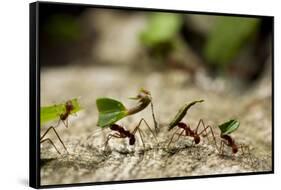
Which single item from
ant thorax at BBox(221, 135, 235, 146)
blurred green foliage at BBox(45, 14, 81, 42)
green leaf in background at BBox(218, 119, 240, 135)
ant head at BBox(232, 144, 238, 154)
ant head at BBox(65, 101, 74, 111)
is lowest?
ant head at BBox(232, 144, 238, 154)

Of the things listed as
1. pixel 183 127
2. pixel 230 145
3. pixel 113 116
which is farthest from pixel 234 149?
pixel 113 116

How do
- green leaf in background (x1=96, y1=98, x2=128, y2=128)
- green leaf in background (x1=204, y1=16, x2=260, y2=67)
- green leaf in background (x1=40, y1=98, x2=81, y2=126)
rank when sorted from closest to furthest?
1. green leaf in background (x1=40, y1=98, x2=81, y2=126)
2. green leaf in background (x1=96, y1=98, x2=128, y2=128)
3. green leaf in background (x1=204, y1=16, x2=260, y2=67)

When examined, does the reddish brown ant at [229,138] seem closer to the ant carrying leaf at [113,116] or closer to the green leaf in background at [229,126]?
the green leaf in background at [229,126]

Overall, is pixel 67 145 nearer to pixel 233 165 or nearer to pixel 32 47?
pixel 32 47

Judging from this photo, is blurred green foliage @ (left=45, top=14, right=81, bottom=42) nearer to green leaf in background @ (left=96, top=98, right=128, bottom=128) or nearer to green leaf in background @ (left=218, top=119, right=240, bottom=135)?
green leaf in background @ (left=96, top=98, right=128, bottom=128)

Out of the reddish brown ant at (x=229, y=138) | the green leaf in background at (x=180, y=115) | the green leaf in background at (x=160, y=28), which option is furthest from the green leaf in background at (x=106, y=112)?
the reddish brown ant at (x=229, y=138)

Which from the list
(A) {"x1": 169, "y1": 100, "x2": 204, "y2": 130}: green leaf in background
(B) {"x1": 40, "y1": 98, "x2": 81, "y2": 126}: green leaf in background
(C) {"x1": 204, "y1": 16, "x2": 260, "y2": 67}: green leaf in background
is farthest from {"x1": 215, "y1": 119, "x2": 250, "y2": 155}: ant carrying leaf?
(B) {"x1": 40, "y1": 98, "x2": 81, "y2": 126}: green leaf in background

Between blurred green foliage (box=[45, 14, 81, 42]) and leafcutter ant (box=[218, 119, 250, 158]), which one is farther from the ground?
blurred green foliage (box=[45, 14, 81, 42])
